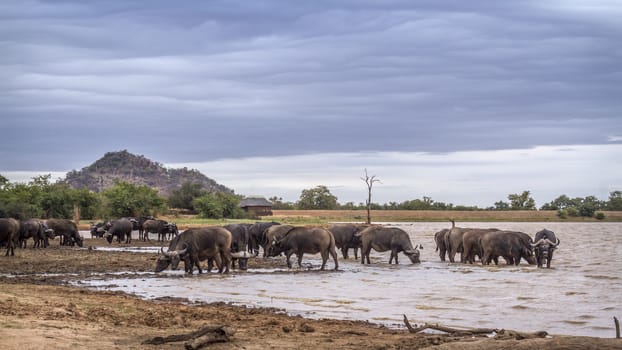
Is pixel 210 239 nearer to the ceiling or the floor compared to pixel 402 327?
nearer to the ceiling

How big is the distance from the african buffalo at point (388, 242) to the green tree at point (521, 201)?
11025 cm

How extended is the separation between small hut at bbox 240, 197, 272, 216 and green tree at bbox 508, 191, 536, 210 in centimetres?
5340

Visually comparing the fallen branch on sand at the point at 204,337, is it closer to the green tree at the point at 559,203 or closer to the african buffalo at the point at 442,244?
the african buffalo at the point at 442,244

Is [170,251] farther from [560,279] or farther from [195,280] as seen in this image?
[560,279]

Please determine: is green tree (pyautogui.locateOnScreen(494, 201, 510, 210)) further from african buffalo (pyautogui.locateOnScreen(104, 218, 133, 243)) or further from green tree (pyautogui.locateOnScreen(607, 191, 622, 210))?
african buffalo (pyautogui.locateOnScreen(104, 218, 133, 243))

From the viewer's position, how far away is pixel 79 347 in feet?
35.5

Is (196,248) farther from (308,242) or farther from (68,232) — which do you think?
(68,232)

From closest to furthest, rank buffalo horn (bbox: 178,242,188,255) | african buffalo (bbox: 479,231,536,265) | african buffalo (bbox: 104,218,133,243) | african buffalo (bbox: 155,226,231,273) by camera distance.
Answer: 1. buffalo horn (bbox: 178,242,188,255)
2. african buffalo (bbox: 155,226,231,273)
3. african buffalo (bbox: 479,231,536,265)
4. african buffalo (bbox: 104,218,133,243)

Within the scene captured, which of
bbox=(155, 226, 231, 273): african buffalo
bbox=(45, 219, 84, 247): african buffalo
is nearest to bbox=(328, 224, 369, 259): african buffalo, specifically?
bbox=(155, 226, 231, 273): african buffalo

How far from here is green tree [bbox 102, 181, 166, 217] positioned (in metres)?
78.4

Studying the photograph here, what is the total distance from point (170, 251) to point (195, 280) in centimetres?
249

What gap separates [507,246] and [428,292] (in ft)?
33.5

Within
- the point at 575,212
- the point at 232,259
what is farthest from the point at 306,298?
the point at 575,212

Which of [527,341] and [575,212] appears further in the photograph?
[575,212]
